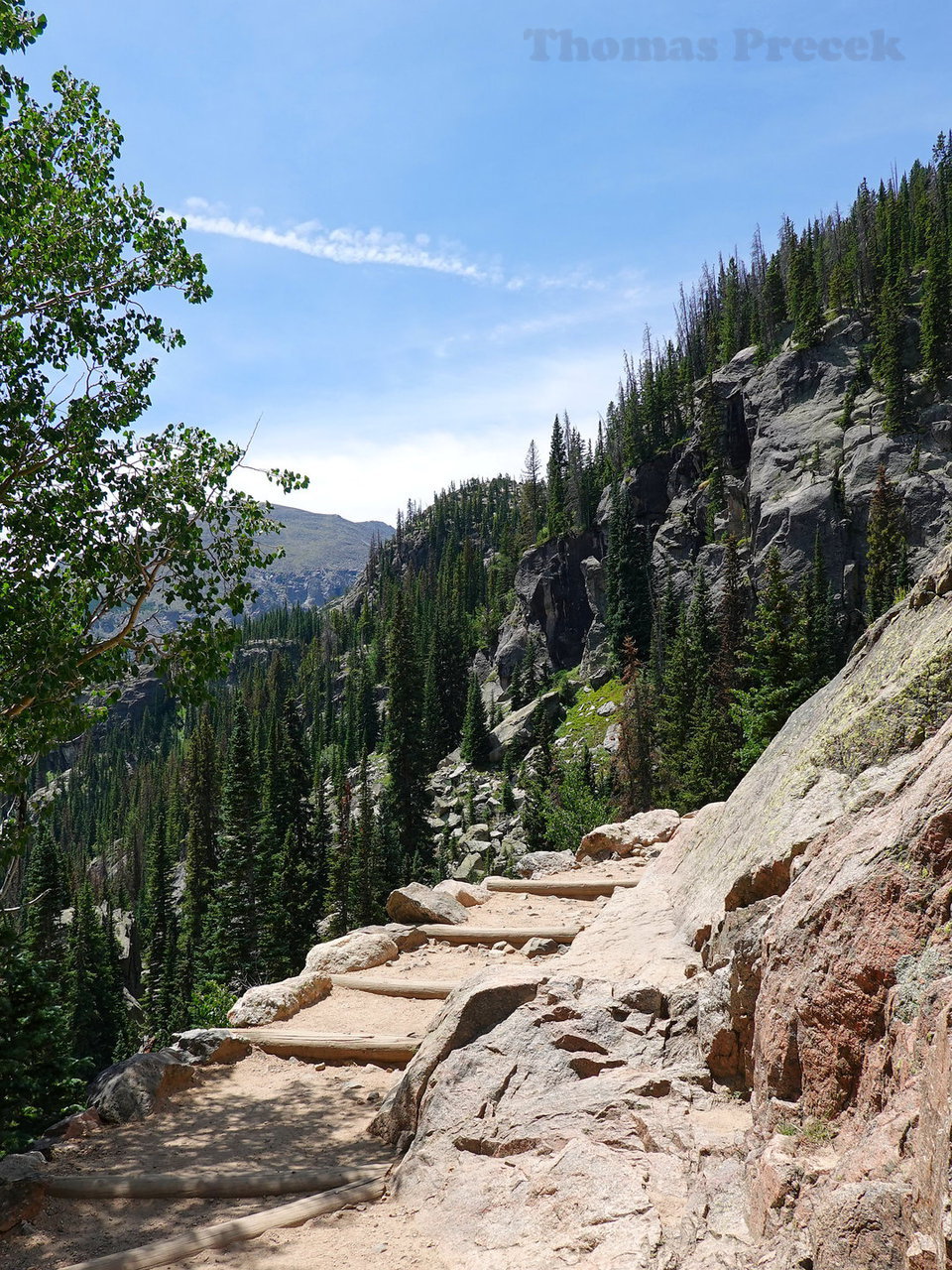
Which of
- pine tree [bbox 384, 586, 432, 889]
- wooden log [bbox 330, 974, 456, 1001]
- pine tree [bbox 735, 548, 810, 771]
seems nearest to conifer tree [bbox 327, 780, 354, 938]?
pine tree [bbox 384, 586, 432, 889]

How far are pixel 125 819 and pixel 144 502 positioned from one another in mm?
159171

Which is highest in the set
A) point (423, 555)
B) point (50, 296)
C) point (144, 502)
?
point (423, 555)

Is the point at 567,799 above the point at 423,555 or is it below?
below

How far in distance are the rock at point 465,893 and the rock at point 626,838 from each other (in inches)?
152

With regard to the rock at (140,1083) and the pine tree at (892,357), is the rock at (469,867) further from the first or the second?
the pine tree at (892,357)

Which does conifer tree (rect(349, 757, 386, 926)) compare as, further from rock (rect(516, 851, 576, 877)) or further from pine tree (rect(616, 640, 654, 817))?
rock (rect(516, 851, 576, 877))

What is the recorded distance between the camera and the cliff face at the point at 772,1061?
344 centimetres

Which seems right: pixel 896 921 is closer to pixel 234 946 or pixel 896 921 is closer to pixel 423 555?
pixel 234 946

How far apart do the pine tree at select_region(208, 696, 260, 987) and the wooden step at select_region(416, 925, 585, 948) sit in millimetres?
34706

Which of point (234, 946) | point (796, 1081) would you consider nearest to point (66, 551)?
point (796, 1081)

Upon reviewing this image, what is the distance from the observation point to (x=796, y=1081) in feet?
14.6

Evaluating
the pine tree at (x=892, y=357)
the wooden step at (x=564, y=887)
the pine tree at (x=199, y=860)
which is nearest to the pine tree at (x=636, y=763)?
the pine tree at (x=199, y=860)

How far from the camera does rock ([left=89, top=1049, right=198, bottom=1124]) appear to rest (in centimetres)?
798

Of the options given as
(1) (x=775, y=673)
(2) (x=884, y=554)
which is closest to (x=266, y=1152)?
(1) (x=775, y=673)
